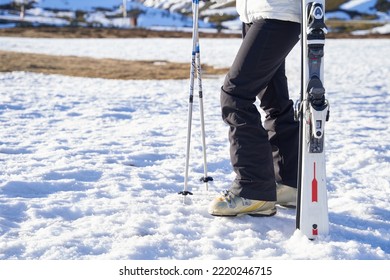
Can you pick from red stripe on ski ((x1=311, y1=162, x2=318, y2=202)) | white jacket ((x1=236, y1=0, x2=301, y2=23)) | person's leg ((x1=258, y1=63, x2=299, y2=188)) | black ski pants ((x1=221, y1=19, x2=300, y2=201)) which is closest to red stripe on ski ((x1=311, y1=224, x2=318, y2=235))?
red stripe on ski ((x1=311, y1=162, x2=318, y2=202))

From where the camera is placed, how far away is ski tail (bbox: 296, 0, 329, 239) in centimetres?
288

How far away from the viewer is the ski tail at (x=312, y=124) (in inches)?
114

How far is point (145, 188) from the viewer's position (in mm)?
4172

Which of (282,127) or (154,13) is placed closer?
(282,127)

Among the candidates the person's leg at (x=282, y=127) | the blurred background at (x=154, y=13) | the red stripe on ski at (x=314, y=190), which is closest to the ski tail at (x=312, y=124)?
the red stripe on ski at (x=314, y=190)

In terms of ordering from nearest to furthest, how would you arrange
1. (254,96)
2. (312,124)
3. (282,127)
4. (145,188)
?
(312,124) < (254,96) < (282,127) < (145,188)

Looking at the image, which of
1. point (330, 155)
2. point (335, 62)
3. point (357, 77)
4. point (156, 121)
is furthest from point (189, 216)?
point (335, 62)

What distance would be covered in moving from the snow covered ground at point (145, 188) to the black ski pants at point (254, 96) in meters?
0.27

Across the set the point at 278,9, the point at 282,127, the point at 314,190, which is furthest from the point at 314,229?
the point at 278,9

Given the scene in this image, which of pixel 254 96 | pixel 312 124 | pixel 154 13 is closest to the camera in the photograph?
pixel 312 124

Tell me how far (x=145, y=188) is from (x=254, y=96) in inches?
52.8

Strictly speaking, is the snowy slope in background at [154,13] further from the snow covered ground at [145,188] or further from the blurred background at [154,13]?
the snow covered ground at [145,188]

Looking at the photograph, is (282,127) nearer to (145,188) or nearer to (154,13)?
(145,188)

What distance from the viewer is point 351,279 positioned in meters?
2.63
